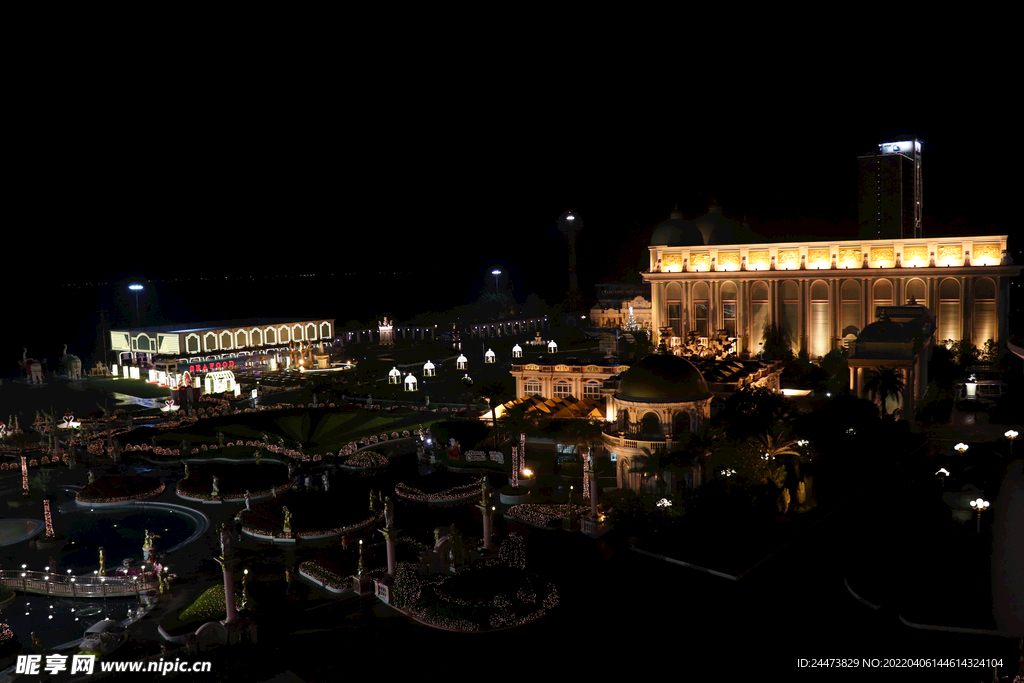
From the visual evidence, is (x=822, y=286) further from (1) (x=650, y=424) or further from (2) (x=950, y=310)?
(1) (x=650, y=424)

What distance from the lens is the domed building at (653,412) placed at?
30.5 metres

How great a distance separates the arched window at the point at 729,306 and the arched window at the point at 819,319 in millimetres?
6319

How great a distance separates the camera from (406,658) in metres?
19.0

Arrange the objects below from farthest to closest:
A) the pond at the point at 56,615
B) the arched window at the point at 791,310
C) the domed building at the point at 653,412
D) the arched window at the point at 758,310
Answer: the arched window at the point at 758,310 < the arched window at the point at 791,310 < the domed building at the point at 653,412 < the pond at the point at 56,615

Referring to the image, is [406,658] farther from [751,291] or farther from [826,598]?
[751,291]

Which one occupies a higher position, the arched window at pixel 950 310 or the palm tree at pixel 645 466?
the arched window at pixel 950 310

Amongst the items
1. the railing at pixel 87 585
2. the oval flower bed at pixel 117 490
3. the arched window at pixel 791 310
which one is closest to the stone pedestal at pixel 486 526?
the railing at pixel 87 585

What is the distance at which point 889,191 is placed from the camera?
64750 millimetres

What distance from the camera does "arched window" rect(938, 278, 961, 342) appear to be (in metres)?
61.2

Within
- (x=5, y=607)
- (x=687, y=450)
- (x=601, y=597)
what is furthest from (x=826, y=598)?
(x=5, y=607)

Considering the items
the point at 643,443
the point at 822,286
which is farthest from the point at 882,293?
the point at 643,443

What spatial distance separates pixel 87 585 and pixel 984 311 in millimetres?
61031

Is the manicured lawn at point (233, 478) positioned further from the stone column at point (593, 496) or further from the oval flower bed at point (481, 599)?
the oval flower bed at point (481, 599)
